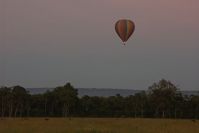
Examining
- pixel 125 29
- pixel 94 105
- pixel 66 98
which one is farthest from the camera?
pixel 94 105

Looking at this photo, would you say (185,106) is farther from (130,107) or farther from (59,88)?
(59,88)

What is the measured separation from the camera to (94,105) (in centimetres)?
7062

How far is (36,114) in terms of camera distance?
69188 mm

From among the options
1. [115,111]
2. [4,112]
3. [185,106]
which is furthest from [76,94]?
[185,106]

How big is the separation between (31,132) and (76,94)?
4737cm

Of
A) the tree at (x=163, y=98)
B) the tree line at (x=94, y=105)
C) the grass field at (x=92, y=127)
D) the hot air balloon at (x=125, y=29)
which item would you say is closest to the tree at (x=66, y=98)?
the tree line at (x=94, y=105)

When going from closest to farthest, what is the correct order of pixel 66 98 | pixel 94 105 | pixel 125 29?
pixel 125 29, pixel 66 98, pixel 94 105

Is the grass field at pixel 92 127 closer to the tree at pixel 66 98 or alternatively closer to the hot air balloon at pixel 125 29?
the hot air balloon at pixel 125 29

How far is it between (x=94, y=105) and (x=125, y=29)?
139 ft

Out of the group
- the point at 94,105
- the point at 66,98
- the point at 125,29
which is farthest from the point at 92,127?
the point at 94,105

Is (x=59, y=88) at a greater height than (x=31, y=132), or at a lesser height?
greater

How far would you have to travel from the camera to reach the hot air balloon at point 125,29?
96.1 feet

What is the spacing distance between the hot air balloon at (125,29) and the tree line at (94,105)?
131 ft

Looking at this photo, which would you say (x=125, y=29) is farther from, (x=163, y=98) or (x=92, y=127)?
(x=163, y=98)
